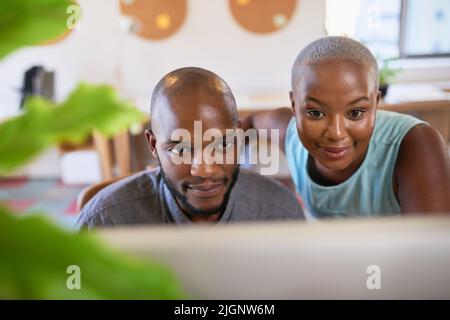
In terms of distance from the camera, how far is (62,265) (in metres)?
0.18

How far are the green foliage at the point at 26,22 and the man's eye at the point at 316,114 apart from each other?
523 mm

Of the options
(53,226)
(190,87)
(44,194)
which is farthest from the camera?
(44,194)

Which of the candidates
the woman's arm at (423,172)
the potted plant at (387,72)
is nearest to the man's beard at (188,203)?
the woman's arm at (423,172)

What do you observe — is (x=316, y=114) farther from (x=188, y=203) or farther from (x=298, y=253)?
(x=298, y=253)

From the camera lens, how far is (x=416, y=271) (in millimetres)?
229

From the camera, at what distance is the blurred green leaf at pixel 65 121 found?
0.64 feet

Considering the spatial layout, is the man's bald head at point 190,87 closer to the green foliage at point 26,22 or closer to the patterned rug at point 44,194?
the green foliage at point 26,22

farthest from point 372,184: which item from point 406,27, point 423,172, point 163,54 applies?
point 163,54

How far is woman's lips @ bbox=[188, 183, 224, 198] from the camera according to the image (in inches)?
28.0

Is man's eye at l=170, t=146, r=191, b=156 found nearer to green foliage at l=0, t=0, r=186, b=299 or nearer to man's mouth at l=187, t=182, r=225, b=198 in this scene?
man's mouth at l=187, t=182, r=225, b=198

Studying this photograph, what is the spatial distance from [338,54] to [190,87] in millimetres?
223

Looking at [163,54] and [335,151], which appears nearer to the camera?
[335,151]
